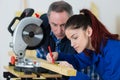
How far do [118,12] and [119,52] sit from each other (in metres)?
2.05

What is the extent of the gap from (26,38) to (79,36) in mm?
327

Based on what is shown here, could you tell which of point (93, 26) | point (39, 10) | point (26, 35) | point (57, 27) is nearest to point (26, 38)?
point (26, 35)

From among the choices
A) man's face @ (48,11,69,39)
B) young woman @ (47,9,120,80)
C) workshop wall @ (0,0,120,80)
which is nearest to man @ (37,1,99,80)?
man's face @ (48,11,69,39)

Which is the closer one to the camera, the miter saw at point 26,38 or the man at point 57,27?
the miter saw at point 26,38

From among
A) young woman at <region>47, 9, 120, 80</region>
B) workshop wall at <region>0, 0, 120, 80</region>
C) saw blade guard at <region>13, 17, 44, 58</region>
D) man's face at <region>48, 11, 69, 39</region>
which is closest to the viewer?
young woman at <region>47, 9, 120, 80</region>

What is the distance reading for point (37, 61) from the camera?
1541mm

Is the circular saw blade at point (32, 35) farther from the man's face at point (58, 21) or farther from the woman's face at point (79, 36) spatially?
the woman's face at point (79, 36)

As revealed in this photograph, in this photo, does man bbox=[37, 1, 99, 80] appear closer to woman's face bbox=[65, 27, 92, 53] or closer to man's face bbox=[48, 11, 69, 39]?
man's face bbox=[48, 11, 69, 39]

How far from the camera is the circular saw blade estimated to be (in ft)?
5.17

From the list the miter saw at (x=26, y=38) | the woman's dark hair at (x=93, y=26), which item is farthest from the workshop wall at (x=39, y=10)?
the woman's dark hair at (x=93, y=26)

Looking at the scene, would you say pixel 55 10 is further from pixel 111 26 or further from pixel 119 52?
pixel 111 26

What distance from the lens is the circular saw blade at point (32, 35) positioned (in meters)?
1.58

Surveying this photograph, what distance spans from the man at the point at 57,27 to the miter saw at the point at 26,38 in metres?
0.09

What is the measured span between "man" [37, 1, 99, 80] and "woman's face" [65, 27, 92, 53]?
29cm
